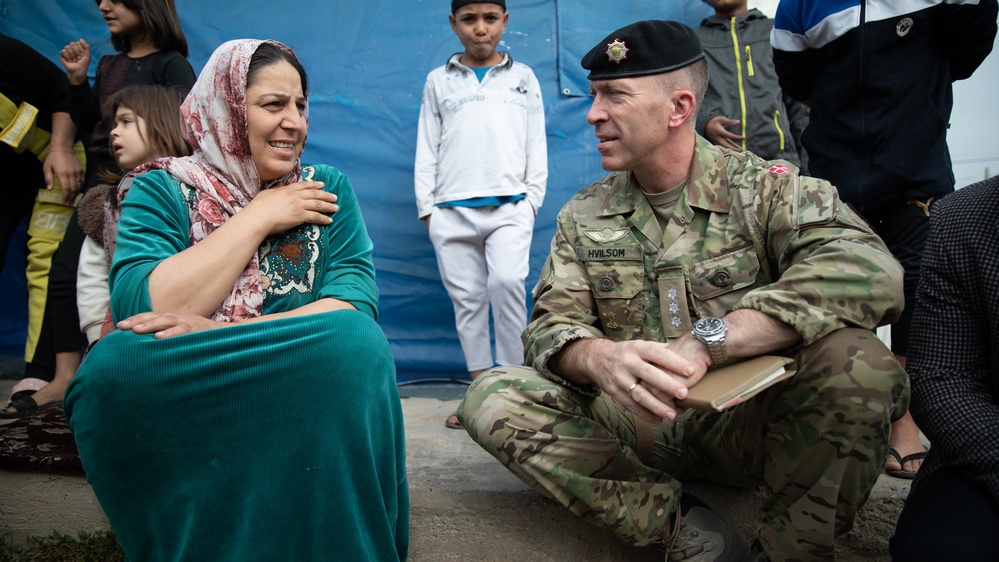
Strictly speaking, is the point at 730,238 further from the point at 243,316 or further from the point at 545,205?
the point at 545,205

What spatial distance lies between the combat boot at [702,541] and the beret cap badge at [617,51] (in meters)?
1.27

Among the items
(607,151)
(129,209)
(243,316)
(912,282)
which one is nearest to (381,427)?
(243,316)

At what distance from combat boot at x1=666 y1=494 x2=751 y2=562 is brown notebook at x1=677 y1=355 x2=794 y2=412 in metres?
0.44

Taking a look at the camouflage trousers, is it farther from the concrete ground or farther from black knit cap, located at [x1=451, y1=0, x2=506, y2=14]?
black knit cap, located at [x1=451, y1=0, x2=506, y2=14]

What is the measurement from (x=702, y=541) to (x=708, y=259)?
2.41ft

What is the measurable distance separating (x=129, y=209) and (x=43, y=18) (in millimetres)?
2860

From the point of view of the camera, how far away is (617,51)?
220 cm

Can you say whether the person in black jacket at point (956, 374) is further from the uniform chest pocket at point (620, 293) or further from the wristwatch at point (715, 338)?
the uniform chest pocket at point (620, 293)

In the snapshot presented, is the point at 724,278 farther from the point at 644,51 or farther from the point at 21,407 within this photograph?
the point at 21,407

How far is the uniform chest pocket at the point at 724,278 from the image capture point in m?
2.03

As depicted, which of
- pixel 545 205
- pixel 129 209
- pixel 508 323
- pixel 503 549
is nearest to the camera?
pixel 129 209

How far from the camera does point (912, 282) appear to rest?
2.41 meters

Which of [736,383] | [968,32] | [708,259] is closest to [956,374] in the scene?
[736,383]

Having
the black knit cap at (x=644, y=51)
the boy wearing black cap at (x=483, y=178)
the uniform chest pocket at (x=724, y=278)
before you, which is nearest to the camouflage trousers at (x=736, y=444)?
the uniform chest pocket at (x=724, y=278)
